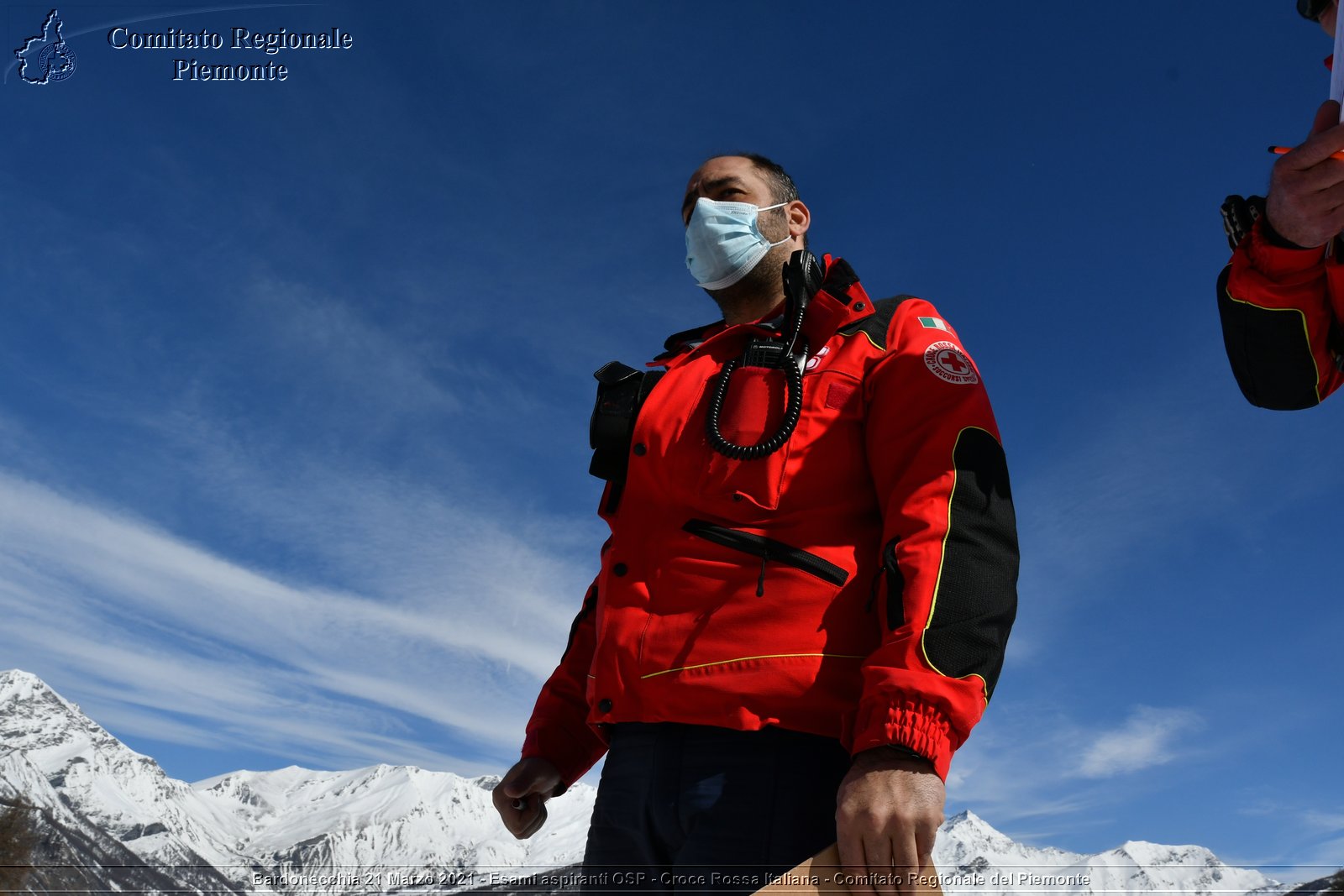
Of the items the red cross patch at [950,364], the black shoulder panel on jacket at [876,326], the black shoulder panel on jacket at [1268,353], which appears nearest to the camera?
the black shoulder panel on jacket at [1268,353]

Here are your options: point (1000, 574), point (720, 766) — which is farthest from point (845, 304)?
point (720, 766)

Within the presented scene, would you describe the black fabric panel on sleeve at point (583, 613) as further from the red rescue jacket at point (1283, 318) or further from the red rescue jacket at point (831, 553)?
the red rescue jacket at point (1283, 318)

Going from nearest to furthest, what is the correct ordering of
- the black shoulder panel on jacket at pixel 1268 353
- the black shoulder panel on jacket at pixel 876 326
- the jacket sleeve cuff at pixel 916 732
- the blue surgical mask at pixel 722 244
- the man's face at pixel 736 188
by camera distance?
the jacket sleeve cuff at pixel 916 732
the black shoulder panel on jacket at pixel 1268 353
the black shoulder panel on jacket at pixel 876 326
the blue surgical mask at pixel 722 244
the man's face at pixel 736 188

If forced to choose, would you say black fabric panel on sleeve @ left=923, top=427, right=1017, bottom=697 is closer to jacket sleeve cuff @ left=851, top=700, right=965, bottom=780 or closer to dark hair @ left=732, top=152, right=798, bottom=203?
jacket sleeve cuff @ left=851, top=700, right=965, bottom=780

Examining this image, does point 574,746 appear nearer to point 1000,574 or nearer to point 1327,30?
point 1000,574

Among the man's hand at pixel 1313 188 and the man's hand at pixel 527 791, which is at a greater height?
the man's hand at pixel 1313 188

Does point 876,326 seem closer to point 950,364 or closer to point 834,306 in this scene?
point 834,306

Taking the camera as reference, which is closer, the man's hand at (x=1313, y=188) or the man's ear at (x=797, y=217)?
the man's hand at (x=1313, y=188)

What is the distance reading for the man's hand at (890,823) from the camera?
7.86 ft

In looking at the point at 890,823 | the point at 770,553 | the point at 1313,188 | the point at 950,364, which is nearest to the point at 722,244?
the point at 950,364

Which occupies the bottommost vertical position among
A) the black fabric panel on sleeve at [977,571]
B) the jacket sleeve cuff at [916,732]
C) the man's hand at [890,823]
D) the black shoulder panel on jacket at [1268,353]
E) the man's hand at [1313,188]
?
the man's hand at [890,823]

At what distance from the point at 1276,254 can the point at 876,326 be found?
4.38 ft

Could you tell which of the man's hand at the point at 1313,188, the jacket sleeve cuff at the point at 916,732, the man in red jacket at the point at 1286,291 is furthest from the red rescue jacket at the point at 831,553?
the man's hand at the point at 1313,188

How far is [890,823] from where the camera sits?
2.43 m
